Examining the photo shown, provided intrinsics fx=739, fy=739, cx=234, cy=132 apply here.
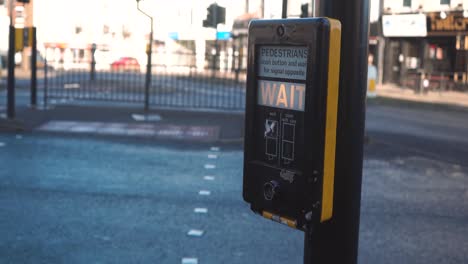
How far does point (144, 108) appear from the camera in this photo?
1614 cm

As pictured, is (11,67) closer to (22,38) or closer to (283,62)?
(22,38)

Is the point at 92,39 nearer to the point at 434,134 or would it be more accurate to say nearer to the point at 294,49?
the point at 434,134

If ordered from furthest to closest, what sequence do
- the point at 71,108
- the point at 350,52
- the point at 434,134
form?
the point at 71,108
the point at 434,134
the point at 350,52

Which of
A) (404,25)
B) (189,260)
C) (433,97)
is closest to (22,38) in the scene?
(189,260)

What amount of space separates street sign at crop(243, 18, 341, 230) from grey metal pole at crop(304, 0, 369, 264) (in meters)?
0.13

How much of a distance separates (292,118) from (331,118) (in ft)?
0.56

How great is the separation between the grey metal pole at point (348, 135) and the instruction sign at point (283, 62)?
0.17 m

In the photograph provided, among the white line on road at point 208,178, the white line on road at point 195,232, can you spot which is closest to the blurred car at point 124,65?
the white line on road at point 208,178

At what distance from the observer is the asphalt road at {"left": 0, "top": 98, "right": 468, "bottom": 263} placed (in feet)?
19.8

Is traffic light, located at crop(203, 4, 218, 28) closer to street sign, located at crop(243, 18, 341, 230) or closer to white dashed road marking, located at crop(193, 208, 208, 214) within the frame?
white dashed road marking, located at crop(193, 208, 208, 214)

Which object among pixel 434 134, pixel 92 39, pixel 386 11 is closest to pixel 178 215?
pixel 434 134

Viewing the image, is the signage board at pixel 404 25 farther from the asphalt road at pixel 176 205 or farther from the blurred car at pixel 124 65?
the asphalt road at pixel 176 205

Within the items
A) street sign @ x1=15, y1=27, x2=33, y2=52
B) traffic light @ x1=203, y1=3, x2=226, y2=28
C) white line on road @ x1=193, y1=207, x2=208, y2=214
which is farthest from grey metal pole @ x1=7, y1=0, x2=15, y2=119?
traffic light @ x1=203, y1=3, x2=226, y2=28

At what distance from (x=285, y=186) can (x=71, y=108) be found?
13.6 metres
